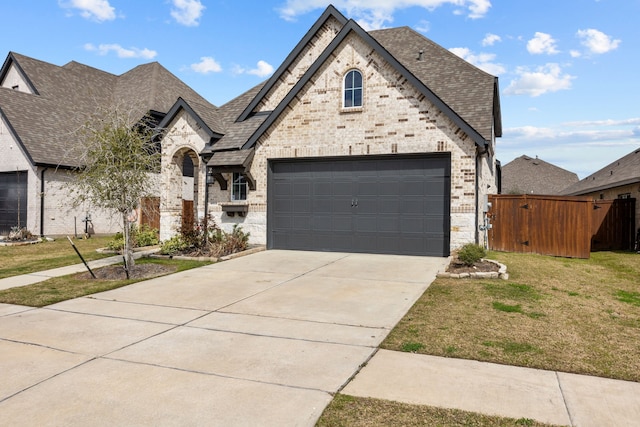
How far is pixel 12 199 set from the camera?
853 inches

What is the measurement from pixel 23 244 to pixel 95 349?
52.0 feet

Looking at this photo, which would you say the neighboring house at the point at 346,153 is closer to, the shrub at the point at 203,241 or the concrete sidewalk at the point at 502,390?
the shrub at the point at 203,241

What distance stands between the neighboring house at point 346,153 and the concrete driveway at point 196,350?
4325 millimetres

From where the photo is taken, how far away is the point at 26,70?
26.4 metres

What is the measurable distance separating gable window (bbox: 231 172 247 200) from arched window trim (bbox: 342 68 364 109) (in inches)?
177

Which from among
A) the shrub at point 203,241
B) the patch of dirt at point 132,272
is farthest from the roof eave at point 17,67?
the patch of dirt at point 132,272

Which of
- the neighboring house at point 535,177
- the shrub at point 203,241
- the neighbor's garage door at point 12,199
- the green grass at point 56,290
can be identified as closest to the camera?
the green grass at point 56,290

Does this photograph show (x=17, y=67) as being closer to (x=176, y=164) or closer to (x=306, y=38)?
(x=176, y=164)

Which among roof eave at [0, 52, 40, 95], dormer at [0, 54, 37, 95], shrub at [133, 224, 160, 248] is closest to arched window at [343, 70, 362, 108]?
shrub at [133, 224, 160, 248]

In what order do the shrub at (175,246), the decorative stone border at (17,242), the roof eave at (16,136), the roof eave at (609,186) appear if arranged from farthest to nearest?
the roof eave at (16,136) → the decorative stone border at (17,242) → the roof eave at (609,186) → the shrub at (175,246)

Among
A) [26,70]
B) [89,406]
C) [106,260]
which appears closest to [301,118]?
[106,260]

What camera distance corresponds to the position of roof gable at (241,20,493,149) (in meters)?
12.7

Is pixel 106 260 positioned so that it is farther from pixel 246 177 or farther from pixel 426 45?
pixel 426 45

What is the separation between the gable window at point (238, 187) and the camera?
15859 millimetres
